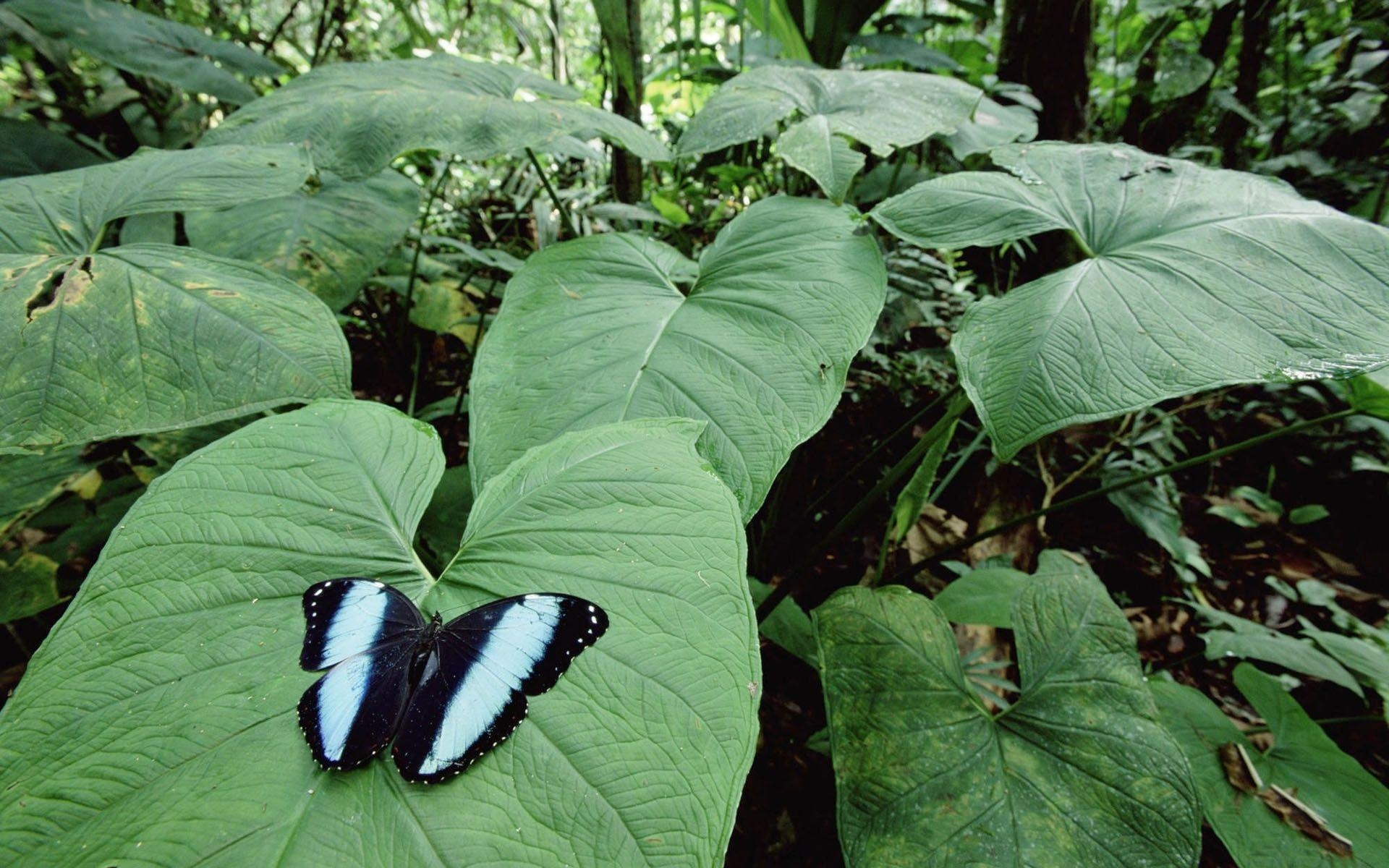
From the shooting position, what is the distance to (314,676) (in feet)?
1.49

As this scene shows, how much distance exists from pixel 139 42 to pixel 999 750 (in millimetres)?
2289

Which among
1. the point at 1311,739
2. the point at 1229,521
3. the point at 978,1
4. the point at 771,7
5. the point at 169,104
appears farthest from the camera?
→ the point at 978,1

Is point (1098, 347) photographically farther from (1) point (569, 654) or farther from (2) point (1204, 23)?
(2) point (1204, 23)

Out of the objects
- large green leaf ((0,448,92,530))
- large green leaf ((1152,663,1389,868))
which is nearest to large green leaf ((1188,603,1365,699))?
large green leaf ((1152,663,1389,868))

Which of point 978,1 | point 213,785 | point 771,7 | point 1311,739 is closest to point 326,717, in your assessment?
point 213,785

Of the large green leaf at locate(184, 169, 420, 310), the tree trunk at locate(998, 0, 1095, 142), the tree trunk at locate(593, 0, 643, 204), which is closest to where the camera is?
the large green leaf at locate(184, 169, 420, 310)

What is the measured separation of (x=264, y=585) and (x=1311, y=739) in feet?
4.31

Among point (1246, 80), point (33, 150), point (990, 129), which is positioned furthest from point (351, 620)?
point (1246, 80)

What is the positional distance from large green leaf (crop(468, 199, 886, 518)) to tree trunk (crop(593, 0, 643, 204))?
0.66 m

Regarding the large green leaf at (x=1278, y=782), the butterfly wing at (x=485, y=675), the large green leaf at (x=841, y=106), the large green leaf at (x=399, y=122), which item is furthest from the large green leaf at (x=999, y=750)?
the large green leaf at (x=399, y=122)

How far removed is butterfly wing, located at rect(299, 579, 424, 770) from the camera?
1.31 feet

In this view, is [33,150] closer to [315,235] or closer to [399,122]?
[315,235]

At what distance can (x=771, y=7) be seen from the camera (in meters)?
2.14

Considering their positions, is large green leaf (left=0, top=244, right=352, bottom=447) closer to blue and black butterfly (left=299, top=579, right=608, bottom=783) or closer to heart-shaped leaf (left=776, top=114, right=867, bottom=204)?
blue and black butterfly (left=299, top=579, right=608, bottom=783)
